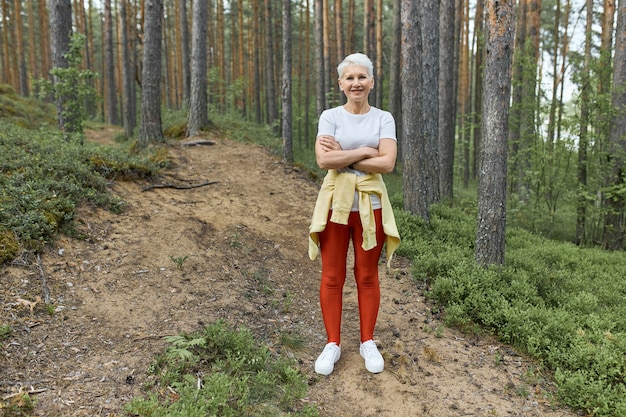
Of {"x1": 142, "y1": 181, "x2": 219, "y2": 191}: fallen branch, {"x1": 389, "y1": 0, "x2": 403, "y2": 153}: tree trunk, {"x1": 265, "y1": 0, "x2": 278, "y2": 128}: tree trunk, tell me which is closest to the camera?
{"x1": 142, "y1": 181, "x2": 219, "y2": 191}: fallen branch

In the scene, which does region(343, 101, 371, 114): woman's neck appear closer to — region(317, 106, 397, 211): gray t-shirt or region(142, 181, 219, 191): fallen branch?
region(317, 106, 397, 211): gray t-shirt

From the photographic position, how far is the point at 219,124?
498 inches

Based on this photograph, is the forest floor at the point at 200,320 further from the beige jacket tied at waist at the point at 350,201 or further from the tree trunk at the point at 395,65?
the tree trunk at the point at 395,65

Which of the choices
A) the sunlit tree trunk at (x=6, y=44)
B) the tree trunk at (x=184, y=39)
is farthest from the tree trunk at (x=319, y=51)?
the sunlit tree trunk at (x=6, y=44)

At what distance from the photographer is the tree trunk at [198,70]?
11219 millimetres

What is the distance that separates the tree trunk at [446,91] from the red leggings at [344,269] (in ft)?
25.6

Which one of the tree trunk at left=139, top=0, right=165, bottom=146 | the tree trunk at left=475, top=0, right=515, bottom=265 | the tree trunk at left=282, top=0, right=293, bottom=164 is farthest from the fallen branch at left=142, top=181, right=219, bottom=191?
the tree trunk at left=475, top=0, right=515, bottom=265

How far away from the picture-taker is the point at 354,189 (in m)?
3.34

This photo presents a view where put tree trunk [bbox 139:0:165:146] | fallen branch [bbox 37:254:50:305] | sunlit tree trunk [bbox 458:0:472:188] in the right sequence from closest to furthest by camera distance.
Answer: fallen branch [bbox 37:254:50:305]
tree trunk [bbox 139:0:165:146]
sunlit tree trunk [bbox 458:0:472:188]

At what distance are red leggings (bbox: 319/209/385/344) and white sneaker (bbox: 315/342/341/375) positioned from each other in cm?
7

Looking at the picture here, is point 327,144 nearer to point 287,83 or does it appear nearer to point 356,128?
point 356,128

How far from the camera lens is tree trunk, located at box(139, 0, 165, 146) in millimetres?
9891

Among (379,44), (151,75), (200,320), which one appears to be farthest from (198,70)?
(379,44)

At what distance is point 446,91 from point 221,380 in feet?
32.7
